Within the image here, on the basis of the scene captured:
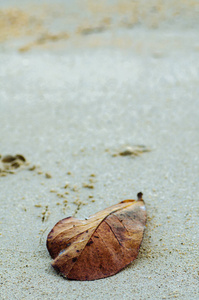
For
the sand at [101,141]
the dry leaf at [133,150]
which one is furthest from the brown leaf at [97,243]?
the dry leaf at [133,150]

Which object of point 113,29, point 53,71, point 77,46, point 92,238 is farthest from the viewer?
point 113,29

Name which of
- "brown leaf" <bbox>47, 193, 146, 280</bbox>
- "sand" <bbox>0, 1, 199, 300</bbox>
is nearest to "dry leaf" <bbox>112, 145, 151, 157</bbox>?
"sand" <bbox>0, 1, 199, 300</bbox>

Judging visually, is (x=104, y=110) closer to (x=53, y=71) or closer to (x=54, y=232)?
(x=53, y=71)

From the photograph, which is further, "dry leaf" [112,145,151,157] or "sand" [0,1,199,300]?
"dry leaf" [112,145,151,157]

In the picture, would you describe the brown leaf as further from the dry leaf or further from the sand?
the dry leaf

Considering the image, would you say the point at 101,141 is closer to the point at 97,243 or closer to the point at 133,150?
the point at 133,150

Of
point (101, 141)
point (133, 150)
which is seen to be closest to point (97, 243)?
point (133, 150)

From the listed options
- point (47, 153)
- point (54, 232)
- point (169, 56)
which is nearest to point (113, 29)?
point (169, 56)
